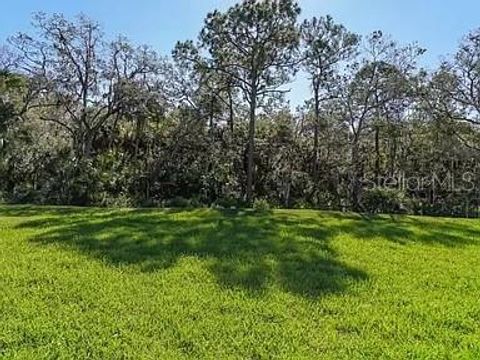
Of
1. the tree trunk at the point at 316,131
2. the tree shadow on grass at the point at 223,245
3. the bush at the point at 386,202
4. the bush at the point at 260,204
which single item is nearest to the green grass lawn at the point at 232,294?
the tree shadow on grass at the point at 223,245

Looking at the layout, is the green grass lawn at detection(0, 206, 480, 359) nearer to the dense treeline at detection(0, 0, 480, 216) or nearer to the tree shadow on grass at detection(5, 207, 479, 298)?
the tree shadow on grass at detection(5, 207, 479, 298)

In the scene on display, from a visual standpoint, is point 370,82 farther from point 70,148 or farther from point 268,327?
point 268,327

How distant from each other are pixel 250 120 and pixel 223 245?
10.7 meters

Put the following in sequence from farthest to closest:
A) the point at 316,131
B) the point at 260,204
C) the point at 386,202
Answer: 1. the point at 316,131
2. the point at 386,202
3. the point at 260,204

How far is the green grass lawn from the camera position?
307 cm

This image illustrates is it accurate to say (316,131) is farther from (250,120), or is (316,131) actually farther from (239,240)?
(239,240)

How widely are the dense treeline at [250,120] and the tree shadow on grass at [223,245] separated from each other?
272 inches

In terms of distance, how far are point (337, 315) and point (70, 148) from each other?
49.4 ft

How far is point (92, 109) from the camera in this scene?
Result: 17.5 metres

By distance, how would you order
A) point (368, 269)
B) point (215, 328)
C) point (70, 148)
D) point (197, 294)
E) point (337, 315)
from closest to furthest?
point (215, 328) < point (337, 315) < point (197, 294) < point (368, 269) < point (70, 148)

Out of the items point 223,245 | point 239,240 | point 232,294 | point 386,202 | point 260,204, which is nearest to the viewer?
point 232,294

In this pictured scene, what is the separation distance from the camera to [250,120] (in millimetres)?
16469

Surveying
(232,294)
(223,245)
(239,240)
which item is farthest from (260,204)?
(232,294)

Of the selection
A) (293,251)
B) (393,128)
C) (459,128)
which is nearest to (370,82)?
(393,128)
